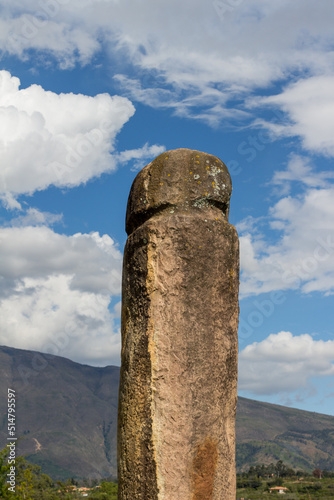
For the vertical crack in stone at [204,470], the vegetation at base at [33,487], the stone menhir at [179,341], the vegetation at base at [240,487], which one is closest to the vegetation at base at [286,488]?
the vegetation at base at [240,487]

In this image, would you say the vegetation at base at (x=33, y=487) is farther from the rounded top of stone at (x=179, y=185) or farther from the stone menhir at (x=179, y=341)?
the rounded top of stone at (x=179, y=185)

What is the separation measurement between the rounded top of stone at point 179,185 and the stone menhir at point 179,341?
1 cm

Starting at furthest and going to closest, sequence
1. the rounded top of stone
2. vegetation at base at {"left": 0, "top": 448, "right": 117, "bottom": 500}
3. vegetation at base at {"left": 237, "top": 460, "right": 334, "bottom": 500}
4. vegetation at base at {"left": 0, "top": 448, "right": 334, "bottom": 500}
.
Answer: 1. vegetation at base at {"left": 237, "top": 460, "right": 334, "bottom": 500}
2. vegetation at base at {"left": 0, "top": 448, "right": 334, "bottom": 500}
3. vegetation at base at {"left": 0, "top": 448, "right": 117, "bottom": 500}
4. the rounded top of stone

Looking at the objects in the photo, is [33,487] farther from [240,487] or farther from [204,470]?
[240,487]

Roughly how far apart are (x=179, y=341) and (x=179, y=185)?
A: 2138 millimetres

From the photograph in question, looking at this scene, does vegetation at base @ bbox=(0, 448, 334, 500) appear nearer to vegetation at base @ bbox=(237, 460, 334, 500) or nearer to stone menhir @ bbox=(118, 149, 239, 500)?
vegetation at base @ bbox=(237, 460, 334, 500)

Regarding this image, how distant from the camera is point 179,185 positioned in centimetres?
774

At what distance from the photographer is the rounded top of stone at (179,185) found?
25.2ft

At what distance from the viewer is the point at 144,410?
22.9 feet

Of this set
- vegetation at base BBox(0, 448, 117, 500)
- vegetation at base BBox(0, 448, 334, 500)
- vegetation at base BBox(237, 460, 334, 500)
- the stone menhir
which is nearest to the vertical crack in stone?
the stone menhir

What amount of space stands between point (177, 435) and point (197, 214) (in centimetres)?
284

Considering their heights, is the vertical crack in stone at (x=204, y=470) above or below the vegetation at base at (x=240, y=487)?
above

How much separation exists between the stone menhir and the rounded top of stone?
0.05ft

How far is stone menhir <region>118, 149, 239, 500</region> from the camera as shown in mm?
6887
